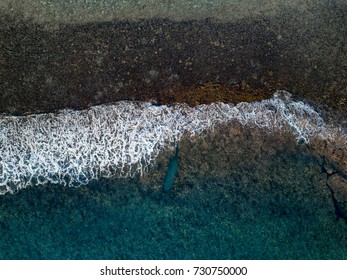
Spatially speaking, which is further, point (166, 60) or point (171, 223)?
point (166, 60)

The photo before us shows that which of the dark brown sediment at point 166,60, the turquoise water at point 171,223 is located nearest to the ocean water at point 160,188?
the turquoise water at point 171,223

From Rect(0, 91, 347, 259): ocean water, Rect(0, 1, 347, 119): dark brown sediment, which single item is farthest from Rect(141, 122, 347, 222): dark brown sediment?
Rect(0, 1, 347, 119): dark brown sediment

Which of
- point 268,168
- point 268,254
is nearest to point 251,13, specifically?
point 268,168

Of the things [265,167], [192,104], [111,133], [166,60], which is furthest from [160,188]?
[166,60]

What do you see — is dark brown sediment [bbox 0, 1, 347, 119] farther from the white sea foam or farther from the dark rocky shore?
the white sea foam

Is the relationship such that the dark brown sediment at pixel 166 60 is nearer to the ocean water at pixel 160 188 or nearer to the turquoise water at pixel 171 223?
the ocean water at pixel 160 188

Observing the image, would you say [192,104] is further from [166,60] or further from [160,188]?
[160,188]
